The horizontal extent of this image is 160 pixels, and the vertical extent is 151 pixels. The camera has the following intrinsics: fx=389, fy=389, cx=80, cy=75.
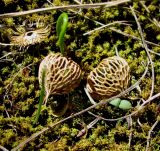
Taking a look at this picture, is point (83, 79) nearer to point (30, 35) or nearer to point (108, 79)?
point (108, 79)

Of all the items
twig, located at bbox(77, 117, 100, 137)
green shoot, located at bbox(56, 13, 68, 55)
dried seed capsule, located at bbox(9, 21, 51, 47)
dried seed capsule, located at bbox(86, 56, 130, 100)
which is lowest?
twig, located at bbox(77, 117, 100, 137)

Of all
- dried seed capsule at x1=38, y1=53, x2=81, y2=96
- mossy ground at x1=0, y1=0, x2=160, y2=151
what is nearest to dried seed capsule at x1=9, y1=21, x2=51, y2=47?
mossy ground at x1=0, y1=0, x2=160, y2=151

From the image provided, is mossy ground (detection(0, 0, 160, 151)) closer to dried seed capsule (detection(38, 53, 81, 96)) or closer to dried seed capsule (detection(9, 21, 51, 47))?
dried seed capsule (detection(9, 21, 51, 47))

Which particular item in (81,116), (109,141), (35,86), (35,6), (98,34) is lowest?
(109,141)

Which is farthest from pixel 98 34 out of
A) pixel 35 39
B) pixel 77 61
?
pixel 35 39

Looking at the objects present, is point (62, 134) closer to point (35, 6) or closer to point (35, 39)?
point (35, 39)

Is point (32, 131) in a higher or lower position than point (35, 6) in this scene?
lower

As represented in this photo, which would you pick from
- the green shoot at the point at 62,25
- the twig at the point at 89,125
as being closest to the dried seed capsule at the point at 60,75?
the green shoot at the point at 62,25
